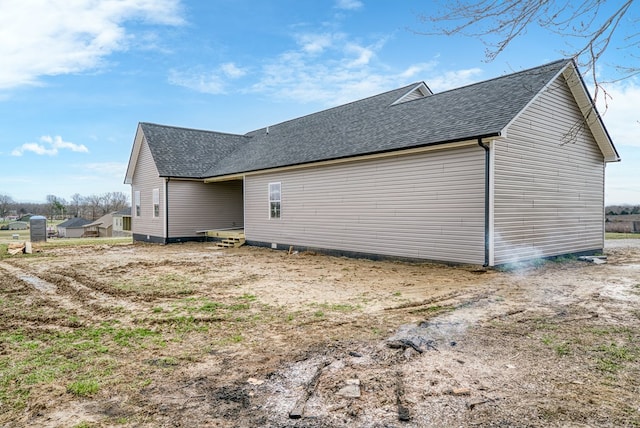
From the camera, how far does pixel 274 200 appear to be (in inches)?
585

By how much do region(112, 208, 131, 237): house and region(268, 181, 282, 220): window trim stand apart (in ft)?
123


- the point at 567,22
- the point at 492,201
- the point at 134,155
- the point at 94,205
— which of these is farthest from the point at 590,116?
the point at 94,205

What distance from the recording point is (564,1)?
3621 mm

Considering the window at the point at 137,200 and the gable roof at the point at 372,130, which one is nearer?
the gable roof at the point at 372,130

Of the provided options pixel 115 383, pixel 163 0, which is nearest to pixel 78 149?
pixel 163 0

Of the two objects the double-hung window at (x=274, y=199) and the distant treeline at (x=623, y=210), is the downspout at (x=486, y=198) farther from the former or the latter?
the distant treeline at (x=623, y=210)

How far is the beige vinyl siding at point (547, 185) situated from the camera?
9.02m

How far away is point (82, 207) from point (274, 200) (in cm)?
9222

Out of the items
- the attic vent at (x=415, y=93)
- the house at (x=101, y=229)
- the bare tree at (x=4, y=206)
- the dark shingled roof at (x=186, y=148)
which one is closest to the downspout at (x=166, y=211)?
the dark shingled roof at (x=186, y=148)

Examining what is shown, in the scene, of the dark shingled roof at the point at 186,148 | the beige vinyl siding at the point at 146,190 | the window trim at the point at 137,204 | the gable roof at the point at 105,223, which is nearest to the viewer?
the dark shingled roof at the point at 186,148

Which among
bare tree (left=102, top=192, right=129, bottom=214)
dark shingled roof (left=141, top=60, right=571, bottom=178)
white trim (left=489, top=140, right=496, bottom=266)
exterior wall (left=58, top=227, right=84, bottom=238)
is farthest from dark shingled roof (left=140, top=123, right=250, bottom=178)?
bare tree (left=102, top=192, right=129, bottom=214)

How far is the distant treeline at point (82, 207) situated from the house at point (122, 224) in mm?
28269

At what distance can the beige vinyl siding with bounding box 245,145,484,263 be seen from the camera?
8.98 metres

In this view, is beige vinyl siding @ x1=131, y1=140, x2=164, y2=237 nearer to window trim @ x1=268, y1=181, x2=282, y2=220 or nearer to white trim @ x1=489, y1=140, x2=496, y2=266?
window trim @ x1=268, y1=181, x2=282, y2=220
